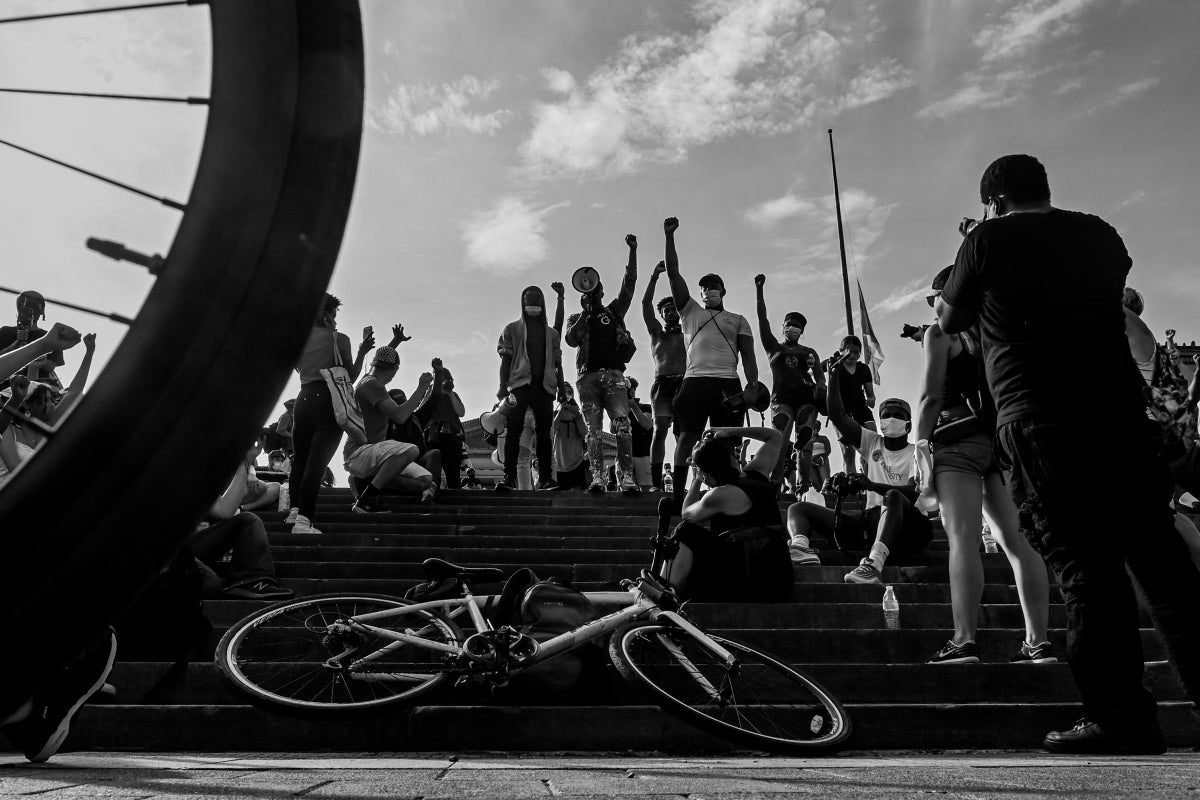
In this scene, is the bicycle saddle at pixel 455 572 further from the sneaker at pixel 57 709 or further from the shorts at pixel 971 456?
the shorts at pixel 971 456

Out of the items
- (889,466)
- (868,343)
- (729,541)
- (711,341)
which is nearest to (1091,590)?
(729,541)

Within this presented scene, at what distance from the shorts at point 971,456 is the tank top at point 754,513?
4.31 ft

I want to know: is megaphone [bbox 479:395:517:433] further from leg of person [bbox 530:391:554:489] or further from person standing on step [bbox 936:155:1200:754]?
person standing on step [bbox 936:155:1200:754]

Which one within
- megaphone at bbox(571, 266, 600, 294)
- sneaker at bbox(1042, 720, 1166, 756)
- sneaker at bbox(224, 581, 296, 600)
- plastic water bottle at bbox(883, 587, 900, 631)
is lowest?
sneaker at bbox(1042, 720, 1166, 756)

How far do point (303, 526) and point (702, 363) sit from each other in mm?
3339

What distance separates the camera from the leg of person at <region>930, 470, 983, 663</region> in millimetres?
4094

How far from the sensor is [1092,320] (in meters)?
2.70

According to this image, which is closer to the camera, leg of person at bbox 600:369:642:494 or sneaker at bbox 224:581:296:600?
sneaker at bbox 224:581:296:600

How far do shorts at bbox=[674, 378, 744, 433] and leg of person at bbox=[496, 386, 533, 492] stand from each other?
182cm

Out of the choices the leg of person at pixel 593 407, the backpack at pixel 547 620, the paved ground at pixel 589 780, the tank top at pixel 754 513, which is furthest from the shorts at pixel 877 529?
the paved ground at pixel 589 780

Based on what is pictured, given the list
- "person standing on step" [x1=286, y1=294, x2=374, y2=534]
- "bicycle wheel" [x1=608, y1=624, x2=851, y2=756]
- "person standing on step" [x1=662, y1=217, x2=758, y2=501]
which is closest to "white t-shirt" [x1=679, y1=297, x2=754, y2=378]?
"person standing on step" [x1=662, y1=217, x2=758, y2=501]

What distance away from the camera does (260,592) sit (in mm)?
5133

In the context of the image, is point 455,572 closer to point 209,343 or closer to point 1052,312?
point 1052,312

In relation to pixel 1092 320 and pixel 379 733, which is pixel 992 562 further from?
pixel 379 733
